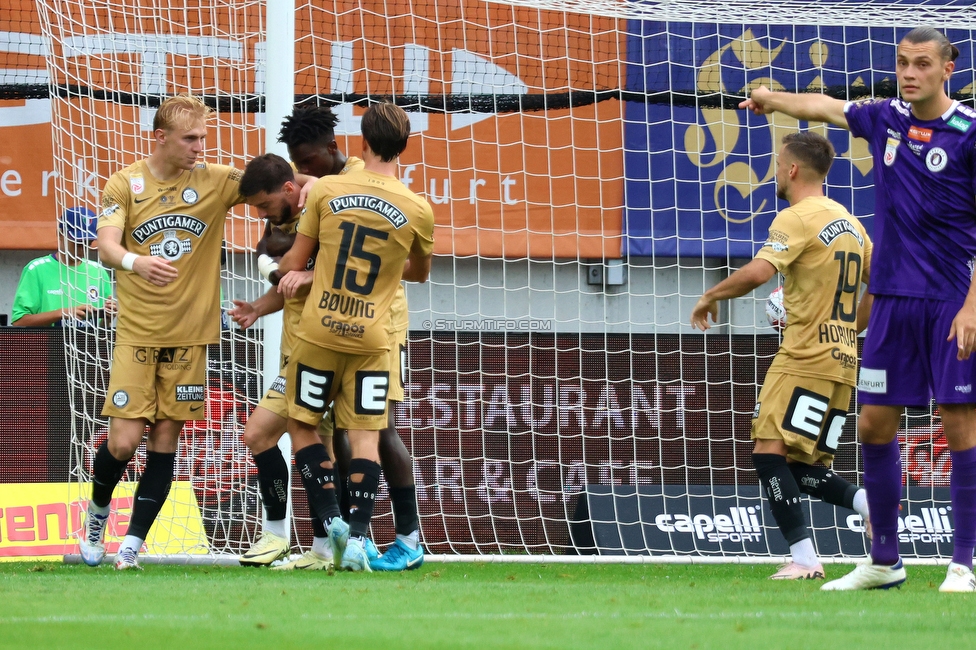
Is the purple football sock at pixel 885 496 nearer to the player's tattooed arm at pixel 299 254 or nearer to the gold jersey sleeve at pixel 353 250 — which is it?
the gold jersey sleeve at pixel 353 250

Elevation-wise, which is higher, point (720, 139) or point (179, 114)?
point (720, 139)

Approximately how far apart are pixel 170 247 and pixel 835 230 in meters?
2.87

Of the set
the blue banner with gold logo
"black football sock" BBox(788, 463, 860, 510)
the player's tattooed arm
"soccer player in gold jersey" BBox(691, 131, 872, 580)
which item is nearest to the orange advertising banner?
the blue banner with gold logo

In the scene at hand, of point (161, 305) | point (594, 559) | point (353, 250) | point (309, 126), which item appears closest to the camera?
point (353, 250)

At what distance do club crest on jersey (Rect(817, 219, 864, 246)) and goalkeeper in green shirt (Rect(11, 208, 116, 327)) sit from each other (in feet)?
11.1

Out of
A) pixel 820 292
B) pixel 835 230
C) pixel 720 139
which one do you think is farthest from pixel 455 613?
pixel 720 139

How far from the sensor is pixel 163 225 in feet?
17.9

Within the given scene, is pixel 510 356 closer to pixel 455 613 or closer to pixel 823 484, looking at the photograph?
pixel 823 484

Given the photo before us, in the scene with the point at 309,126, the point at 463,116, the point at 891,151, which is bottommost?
the point at 891,151

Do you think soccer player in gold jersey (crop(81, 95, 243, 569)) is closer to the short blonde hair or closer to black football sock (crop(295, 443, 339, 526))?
the short blonde hair

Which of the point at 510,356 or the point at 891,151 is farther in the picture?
the point at 510,356

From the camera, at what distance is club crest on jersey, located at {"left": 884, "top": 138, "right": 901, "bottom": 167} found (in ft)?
14.0

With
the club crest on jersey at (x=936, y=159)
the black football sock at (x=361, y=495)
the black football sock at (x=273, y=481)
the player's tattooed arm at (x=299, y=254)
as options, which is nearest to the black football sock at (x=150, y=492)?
the black football sock at (x=273, y=481)

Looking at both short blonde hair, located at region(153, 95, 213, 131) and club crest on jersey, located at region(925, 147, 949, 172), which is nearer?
club crest on jersey, located at region(925, 147, 949, 172)
